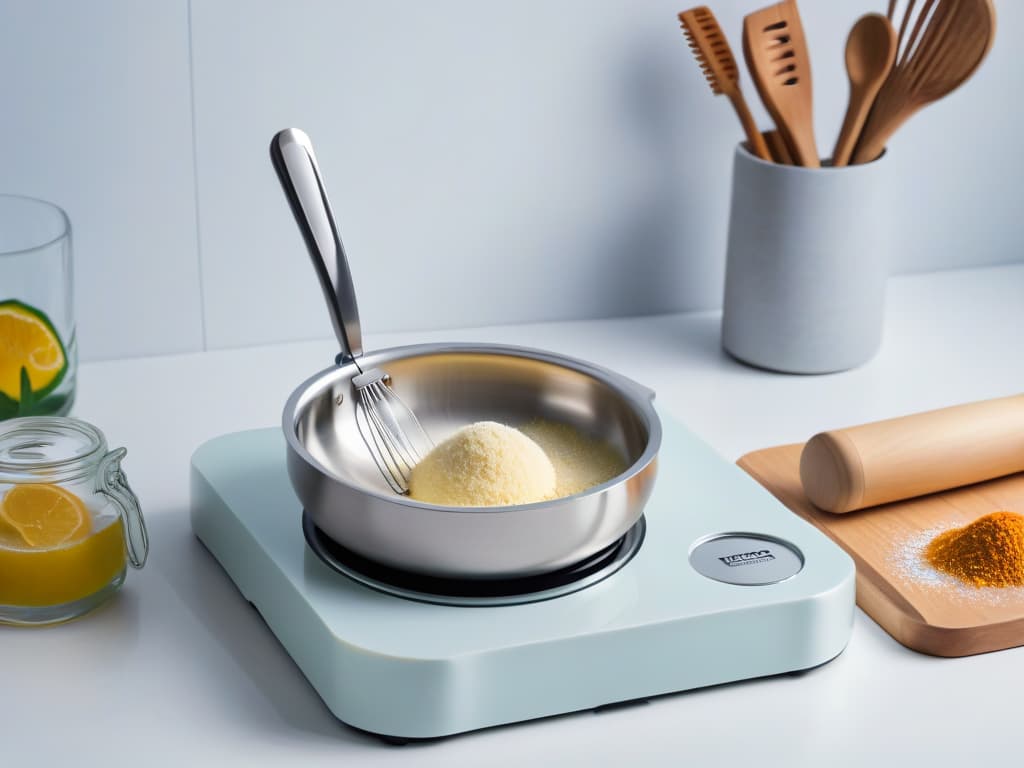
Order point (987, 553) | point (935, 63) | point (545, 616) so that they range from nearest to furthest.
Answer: point (545, 616), point (987, 553), point (935, 63)

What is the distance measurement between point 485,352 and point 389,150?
1.06ft

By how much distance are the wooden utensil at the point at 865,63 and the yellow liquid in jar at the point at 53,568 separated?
0.67 m

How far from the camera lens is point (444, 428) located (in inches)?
35.6

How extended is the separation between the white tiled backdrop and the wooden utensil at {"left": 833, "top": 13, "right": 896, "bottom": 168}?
3.0 inches

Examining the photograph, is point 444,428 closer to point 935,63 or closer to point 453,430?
point 453,430

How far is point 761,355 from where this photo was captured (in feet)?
3.85

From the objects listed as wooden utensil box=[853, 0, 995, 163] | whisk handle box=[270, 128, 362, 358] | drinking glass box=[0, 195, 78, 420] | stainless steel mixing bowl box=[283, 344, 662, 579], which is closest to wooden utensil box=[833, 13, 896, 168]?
wooden utensil box=[853, 0, 995, 163]

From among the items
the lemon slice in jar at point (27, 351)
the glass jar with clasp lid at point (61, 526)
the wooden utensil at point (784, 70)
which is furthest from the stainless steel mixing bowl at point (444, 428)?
the wooden utensil at point (784, 70)

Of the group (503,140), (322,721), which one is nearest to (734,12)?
(503,140)

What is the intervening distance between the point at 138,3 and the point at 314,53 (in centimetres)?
14

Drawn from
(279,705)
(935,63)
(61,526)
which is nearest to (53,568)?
(61,526)

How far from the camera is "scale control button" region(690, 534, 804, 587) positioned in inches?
30.4

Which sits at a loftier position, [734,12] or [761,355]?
[734,12]

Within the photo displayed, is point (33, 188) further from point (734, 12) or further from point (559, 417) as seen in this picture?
point (734, 12)
